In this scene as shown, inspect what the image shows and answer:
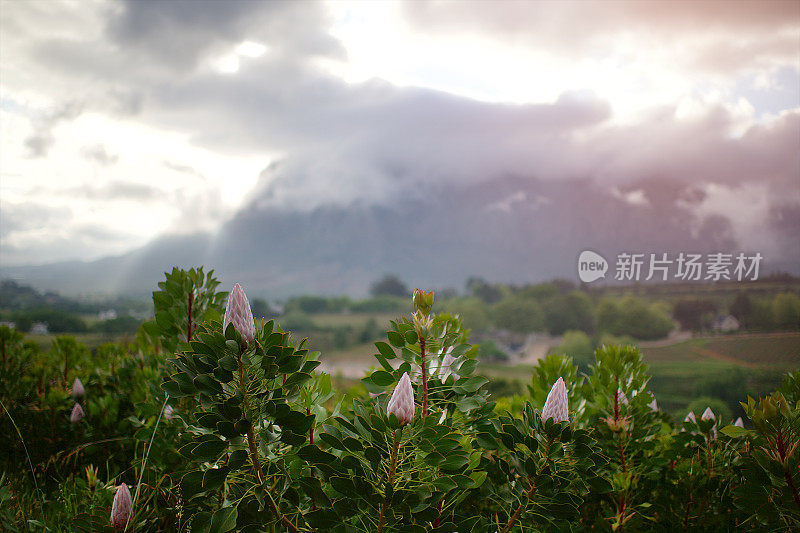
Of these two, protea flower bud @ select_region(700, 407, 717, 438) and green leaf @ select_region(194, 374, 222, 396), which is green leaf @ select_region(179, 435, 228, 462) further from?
protea flower bud @ select_region(700, 407, 717, 438)

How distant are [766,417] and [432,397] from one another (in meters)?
0.80

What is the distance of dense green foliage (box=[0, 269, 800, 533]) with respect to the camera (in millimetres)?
878

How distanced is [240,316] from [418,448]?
42 cm

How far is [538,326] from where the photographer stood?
20109 mm

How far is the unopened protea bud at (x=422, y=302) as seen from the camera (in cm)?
110

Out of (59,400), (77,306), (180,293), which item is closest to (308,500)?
(180,293)

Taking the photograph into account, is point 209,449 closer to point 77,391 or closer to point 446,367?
point 446,367

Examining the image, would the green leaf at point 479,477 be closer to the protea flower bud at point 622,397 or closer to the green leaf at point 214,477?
the green leaf at point 214,477

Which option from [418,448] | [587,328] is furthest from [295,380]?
[587,328]

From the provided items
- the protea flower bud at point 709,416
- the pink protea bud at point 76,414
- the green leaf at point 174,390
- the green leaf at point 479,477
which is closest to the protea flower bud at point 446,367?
the green leaf at point 479,477

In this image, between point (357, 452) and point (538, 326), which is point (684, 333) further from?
point (357, 452)

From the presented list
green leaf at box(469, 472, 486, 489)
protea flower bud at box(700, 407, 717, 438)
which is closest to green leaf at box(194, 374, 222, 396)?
green leaf at box(469, 472, 486, 489)

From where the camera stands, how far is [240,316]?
2.90ft

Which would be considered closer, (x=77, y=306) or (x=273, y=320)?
Result: (x=273, y=320)
